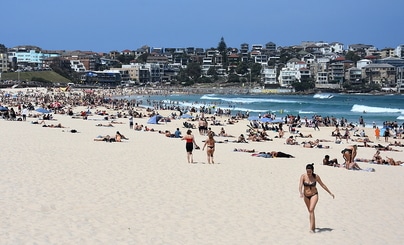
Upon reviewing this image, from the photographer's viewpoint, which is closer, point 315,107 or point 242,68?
point 315,107

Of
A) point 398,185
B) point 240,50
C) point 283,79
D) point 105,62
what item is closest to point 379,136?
point 398,185

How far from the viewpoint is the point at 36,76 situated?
346ft

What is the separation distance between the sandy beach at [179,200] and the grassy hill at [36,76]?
94.8 metres

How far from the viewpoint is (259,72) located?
13662 centimetres

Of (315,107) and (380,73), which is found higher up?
(380,73)

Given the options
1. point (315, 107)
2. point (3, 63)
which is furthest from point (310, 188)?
point (3, 63)

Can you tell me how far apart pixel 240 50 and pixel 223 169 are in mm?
157070

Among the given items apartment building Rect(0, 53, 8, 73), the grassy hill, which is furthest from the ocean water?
apartment building Rect(0, 53, 8, 73)

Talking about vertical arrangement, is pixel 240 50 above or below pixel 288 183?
above

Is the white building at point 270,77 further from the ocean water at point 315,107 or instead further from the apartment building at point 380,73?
the ocean water at point 315,107

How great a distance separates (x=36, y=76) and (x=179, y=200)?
103 meters

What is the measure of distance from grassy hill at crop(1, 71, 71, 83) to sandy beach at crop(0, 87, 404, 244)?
3734 inches

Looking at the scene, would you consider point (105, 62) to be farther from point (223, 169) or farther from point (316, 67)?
point (223, 169)

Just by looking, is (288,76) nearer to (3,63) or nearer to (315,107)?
(315,107)
